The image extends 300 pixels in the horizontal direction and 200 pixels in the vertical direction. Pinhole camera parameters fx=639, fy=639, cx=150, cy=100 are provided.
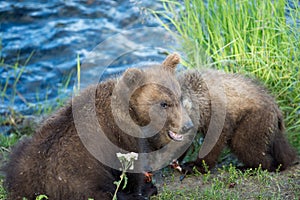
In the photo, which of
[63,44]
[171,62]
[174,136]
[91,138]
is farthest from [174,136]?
[63,44]

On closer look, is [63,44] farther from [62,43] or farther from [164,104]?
[164,104]

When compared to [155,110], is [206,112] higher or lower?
lower

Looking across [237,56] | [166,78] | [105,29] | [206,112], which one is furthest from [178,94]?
[105,29]

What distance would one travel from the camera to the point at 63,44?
10.8m

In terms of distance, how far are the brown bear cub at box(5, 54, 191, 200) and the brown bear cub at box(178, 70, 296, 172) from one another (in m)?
0.74

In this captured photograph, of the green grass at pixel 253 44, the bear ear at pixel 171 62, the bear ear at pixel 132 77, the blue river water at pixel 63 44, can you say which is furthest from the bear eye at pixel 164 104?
the blue river water at pixel 63 44

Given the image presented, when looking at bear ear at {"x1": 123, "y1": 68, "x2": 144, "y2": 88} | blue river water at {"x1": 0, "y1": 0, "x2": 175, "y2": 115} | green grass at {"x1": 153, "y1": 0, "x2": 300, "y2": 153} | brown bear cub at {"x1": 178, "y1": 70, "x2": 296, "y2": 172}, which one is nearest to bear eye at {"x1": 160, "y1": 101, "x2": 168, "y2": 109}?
bear ear at {"x1": 123, "y1": 68, "x2": 144, "y2": 88}

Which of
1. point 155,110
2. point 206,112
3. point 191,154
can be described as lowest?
point 191,154

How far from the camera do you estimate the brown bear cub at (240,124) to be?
6.20m

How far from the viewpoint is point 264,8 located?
723 cm

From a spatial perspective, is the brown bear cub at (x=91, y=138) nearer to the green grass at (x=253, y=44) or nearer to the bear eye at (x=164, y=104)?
the bear eye at (x=164, y=104)

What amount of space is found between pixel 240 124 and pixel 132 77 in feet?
4.96

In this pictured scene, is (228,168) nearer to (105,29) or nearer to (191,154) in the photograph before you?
(191,154)

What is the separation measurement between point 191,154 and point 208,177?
70cm
